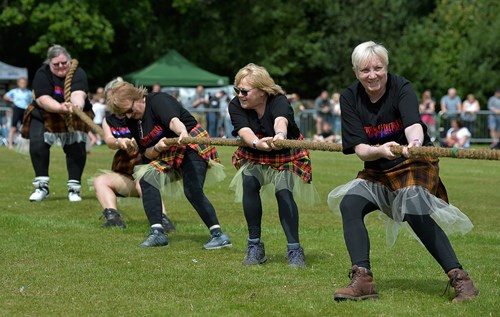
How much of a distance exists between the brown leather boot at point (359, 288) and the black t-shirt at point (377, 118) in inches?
29.8

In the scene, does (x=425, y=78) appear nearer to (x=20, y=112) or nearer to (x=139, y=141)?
(x=20, y=112)

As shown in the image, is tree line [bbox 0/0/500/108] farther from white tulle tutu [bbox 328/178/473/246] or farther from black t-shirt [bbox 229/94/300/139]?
white tulle tutu [bbox 328/178/473/246]

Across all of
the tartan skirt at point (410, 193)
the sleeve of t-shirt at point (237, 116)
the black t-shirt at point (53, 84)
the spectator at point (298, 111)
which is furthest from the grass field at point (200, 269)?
the spectator at point (298, 111)

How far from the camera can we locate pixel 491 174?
2003 centimetres

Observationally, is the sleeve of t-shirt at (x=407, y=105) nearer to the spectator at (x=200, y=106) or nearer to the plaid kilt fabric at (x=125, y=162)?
the plaid kilt fabric at (x=125, y=162)

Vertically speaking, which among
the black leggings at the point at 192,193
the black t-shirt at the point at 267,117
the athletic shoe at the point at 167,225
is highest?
the black t-shirt at the point at 267,117

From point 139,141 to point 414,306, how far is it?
12.8 feet

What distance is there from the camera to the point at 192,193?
31.8ft

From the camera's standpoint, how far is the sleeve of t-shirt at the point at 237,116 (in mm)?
8598

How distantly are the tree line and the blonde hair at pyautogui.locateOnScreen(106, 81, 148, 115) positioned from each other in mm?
30757

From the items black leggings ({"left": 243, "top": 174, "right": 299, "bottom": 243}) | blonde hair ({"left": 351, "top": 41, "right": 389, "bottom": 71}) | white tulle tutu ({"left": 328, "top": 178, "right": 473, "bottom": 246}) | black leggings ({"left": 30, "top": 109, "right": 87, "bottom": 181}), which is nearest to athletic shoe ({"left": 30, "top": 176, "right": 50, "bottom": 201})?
black leggings ({"left": 30, "top": 109, "right": 87, "bottom": 181})

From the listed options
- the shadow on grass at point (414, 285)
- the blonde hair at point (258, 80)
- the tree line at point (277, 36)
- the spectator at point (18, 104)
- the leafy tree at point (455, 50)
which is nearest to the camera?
the shadow on grass at point (414, 285)

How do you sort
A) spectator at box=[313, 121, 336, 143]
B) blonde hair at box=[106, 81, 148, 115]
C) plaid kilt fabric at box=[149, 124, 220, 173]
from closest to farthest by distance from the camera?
blonde hair at box=[106, 81, 148, 115]
plaid kilt fabric at box=[149, 124, 220, 173]
spectator at box=[313, 121, 336, 143]

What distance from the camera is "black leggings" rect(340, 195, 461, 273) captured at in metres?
7.00
